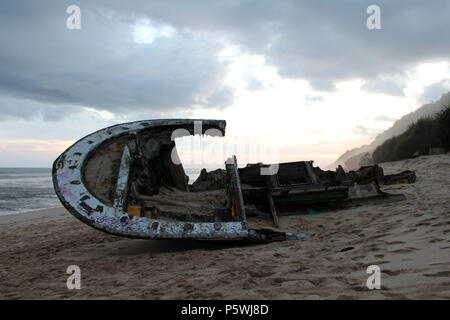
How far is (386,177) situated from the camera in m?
9.01

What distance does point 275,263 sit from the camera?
10.6ft

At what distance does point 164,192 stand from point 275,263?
3.52m

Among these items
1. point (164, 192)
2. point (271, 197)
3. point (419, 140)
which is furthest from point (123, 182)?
point (419, 140)

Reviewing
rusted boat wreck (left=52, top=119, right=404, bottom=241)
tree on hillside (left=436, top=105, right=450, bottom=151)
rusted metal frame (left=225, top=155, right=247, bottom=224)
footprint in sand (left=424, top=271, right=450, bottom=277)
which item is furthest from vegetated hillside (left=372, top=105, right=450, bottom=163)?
footprint in sand (left=424, top=271, right=450, bottom=277)

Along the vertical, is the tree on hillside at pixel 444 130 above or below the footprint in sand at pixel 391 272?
above

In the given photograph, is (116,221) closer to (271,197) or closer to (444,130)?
(271,197)

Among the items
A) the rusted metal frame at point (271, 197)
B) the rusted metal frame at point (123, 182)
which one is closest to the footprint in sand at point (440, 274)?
the rusted metal frame at point (271, 197)

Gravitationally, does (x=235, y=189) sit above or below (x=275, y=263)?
above

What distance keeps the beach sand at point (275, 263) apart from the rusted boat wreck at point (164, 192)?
0.33m

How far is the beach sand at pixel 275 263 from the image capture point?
92.5 inches

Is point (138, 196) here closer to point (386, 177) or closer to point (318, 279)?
point (318, 279)

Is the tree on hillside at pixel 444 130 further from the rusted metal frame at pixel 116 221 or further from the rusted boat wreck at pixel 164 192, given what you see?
the rusted metal frame at pixel 116 221

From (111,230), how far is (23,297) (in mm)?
1283
